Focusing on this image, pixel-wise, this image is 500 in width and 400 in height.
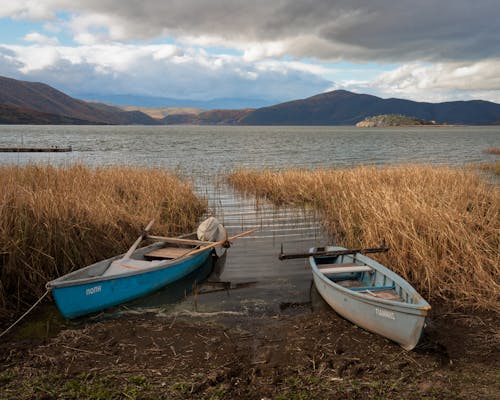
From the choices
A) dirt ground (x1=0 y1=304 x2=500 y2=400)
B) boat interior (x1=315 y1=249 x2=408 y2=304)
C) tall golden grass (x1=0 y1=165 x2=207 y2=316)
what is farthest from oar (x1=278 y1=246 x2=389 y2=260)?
tall golden grass (x1=0 y1=165 x2=207 y2=316)

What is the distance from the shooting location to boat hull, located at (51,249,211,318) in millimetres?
6836

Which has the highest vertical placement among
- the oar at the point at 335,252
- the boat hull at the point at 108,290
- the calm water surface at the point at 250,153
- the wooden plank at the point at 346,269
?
the calm water surface at the point at 250,153

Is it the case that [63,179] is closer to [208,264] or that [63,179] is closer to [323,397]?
[208,264]

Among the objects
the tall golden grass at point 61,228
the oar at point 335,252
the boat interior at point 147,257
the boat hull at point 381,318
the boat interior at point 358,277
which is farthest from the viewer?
the oar at point 335,252

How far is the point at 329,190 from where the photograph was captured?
634 inches

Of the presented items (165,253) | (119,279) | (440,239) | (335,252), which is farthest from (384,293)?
(165,253)

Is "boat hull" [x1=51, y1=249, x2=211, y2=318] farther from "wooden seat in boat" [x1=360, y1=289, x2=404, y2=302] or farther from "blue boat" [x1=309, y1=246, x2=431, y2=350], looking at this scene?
"wooden seat in boat" [x1=360, y1=289, x2=404, y2=302]

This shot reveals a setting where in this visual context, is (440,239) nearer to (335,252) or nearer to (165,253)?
(335,252)

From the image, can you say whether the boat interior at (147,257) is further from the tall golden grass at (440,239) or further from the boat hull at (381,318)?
the tall golden grass at (440,239)

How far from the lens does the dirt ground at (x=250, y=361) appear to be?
195 inches

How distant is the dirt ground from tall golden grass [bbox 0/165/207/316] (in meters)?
1.63

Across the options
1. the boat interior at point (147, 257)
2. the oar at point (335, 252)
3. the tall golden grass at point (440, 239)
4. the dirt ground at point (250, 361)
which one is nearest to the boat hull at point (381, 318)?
the dirt ground at point (250, 361)

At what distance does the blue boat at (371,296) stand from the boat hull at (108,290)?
128 inches

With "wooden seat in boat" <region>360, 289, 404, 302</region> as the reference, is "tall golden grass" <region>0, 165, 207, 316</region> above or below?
above
